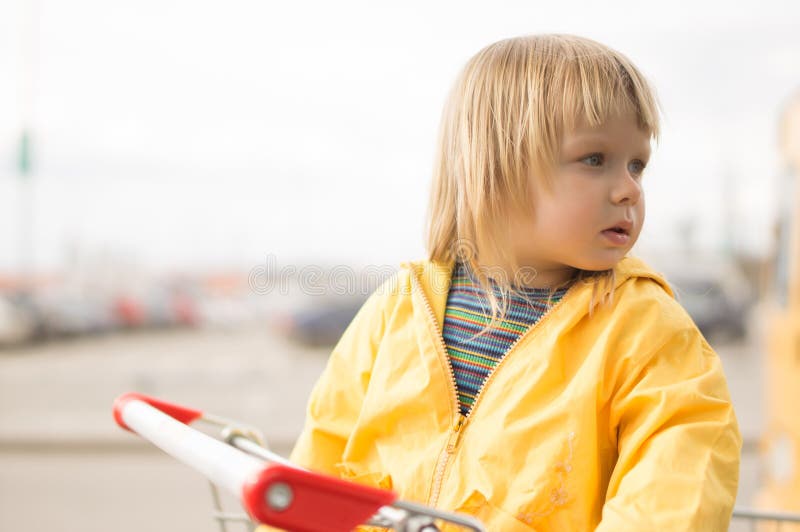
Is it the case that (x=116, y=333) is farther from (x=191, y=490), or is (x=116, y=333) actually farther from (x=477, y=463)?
(x=477, y=463)

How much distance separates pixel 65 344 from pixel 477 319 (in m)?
6.49

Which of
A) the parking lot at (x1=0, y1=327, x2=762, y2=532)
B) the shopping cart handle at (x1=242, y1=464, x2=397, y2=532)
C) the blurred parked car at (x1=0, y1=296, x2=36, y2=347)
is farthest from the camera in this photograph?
the blurred parked car at (x1=0, y1=296, x2=36, y2=347)

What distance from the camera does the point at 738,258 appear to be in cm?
A: 865

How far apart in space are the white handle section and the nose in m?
0.61

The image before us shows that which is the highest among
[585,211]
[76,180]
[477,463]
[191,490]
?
[585,211]

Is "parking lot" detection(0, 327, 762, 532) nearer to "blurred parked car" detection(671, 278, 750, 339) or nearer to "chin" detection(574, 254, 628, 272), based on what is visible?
"blurred parked car" detection(671, 278, 750, 339)

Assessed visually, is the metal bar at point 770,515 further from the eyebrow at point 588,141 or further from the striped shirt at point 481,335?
the eyebrow at point 588,141

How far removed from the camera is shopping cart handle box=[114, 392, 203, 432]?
117 centimetres

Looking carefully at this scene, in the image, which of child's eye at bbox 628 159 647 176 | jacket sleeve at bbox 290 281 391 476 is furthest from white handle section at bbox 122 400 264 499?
child's eye at bbox 628 159 647 176

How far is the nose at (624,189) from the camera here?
1100 millimetres

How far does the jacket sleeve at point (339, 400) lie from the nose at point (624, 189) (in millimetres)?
463

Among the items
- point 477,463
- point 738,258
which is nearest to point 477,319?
point 477,463

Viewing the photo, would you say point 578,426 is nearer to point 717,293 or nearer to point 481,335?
point 481,335

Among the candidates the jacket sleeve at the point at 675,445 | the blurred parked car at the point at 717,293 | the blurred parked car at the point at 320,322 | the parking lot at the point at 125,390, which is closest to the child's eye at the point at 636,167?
the jacket sleeve at the point at 675,445
